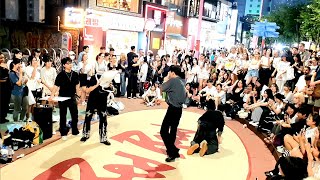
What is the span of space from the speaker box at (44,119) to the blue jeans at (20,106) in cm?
112

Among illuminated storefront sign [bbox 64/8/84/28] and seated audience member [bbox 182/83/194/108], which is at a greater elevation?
illuminated storefront sign [bbox 64/8/84/28]

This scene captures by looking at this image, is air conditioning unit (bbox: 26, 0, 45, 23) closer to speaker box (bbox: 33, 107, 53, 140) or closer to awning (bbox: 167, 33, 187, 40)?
speaker box (bbox: 33, 107, 53, 140)

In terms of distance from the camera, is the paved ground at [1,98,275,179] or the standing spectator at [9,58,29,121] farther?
the standing spectator at [9,58,29,121]

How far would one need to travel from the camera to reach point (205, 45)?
39.9 meters

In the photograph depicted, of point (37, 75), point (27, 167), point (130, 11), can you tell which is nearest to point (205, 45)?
point (130, 11)

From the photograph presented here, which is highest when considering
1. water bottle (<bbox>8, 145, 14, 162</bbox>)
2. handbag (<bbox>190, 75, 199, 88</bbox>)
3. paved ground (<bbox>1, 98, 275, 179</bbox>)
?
handbag (<bbox>190, 75, 199, 88</bbox>)

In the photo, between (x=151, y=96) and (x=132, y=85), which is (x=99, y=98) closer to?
(x=151, y=96)

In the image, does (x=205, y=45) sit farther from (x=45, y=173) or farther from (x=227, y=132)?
(x=45, y=173)

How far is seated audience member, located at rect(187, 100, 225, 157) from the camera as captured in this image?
724 centimetres

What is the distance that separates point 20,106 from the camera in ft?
27.1

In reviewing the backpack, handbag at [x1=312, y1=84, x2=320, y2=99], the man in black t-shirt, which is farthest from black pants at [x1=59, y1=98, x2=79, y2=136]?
the backpack

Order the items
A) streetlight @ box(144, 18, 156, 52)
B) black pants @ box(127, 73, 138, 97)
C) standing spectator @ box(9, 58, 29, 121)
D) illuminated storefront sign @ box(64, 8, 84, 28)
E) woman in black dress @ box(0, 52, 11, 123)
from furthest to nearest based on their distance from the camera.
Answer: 1. streetlight @ box(144, 18, 156, 52)
2. illuminated storefront sign @ box(64, 8, 84, 28)
3. black pants @ box(127, 73, 138, 97)
4. standing spectator @ box(9, 58, 29, 121)
5. woman in black dress @ box(0, 52, 11, 123)

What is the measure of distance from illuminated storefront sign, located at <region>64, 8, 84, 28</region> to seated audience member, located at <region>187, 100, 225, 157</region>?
10189 mm

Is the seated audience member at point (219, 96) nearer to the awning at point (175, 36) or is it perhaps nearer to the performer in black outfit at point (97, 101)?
the performer in black outfit at point (97, 101)
